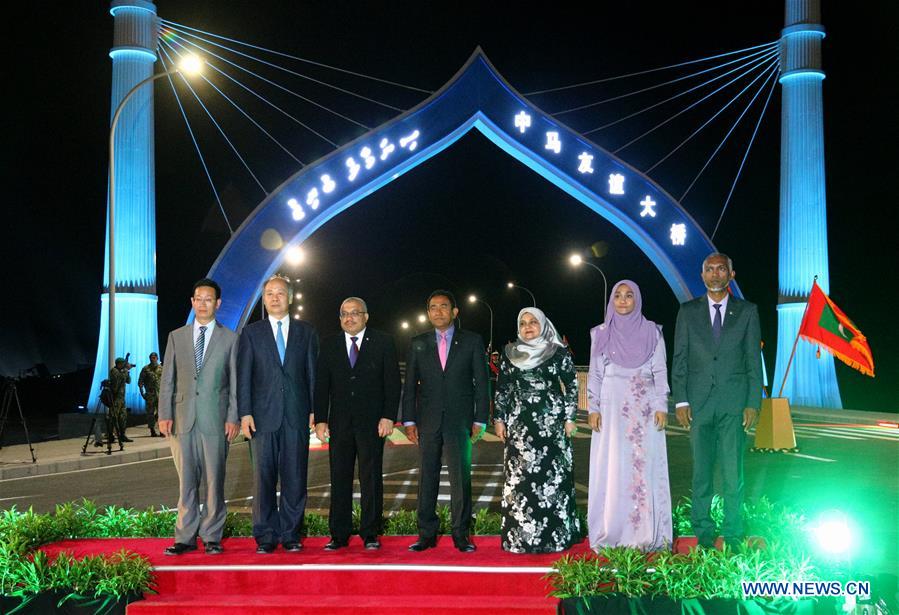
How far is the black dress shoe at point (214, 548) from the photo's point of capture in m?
5.93

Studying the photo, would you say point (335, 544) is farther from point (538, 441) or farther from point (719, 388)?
point (719, 388)

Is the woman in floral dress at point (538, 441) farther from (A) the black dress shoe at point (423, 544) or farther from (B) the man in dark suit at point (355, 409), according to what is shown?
(B) the man in dark suit at point (355, 409)

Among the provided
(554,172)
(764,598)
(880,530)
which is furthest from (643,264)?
(764,598)

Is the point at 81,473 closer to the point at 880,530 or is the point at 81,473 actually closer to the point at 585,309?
the point at 880,530

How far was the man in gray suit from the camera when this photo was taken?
Answer: 6055 mm

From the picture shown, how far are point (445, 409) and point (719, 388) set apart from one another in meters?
1.91

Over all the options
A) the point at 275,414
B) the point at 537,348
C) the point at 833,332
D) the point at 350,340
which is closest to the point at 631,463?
the point at 537,348

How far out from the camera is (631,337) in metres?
6.02

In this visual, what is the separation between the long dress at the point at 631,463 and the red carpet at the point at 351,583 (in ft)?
1.22

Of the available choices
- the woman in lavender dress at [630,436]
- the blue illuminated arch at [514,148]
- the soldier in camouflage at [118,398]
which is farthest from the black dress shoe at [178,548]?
the blue illuminated arch at [514,148]

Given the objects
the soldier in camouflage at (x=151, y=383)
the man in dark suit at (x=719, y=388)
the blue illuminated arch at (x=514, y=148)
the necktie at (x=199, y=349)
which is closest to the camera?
the man in dark suit at (x=719, y=388)

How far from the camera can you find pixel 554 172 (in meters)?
17.0

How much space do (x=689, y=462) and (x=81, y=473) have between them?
A: 9.04 m

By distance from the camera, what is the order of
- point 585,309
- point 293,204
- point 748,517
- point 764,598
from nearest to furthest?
point 764,598 < point 748,517 < point 293,204 < point 585,309
